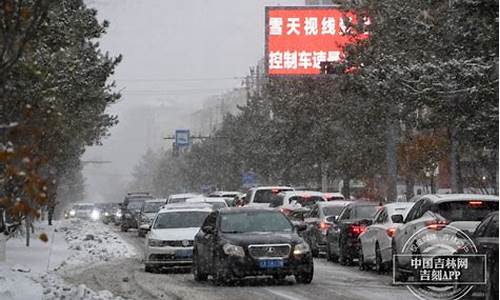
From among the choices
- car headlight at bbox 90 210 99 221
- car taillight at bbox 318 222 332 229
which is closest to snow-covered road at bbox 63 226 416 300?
car taillight at bbox 318 222 332 229

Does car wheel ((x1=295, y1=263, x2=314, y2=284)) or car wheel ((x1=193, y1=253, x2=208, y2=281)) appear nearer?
car wheel ((x1=295, y1=263, x2=314, y2=284))

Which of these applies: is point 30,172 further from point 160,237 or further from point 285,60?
point 285,60

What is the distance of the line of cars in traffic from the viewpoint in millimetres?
15773

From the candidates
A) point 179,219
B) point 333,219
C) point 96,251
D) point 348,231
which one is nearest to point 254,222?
point 348,231

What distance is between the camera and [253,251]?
17359mm

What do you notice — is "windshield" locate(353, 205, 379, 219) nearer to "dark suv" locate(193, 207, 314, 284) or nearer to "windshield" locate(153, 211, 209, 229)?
"windshield" locate(153, 211, 209, 229)

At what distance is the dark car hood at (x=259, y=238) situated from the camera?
690 inches

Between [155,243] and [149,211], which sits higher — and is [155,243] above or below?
above

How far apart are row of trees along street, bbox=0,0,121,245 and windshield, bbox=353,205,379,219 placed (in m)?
7.42

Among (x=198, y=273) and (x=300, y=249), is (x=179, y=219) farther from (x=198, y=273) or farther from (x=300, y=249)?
(x=300, y=249)

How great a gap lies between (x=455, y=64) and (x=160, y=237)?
26.3 feet

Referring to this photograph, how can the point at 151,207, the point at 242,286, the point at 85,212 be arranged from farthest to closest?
the point at 85,212 < the point at 151,207 < the point at 242,286

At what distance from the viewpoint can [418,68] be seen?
25.1 metres

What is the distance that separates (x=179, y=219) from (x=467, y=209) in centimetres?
966
